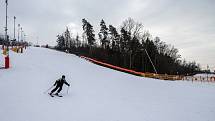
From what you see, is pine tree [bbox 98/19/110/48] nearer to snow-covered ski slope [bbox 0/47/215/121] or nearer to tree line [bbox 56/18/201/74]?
tree line [bbox 56/18/201/74]

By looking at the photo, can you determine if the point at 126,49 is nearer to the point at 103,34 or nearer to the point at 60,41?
the point at 103,34

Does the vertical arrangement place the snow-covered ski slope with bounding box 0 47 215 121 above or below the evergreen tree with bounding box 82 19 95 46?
below

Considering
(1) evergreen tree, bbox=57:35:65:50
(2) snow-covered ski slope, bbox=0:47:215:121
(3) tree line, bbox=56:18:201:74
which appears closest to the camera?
(2) snow-covered ski slope, bbox=0:47:215:121

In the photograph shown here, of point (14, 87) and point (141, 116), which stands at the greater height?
point (14, 87)

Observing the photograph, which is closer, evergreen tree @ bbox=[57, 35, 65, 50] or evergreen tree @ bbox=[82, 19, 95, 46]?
evergreen tree @ bbox=[82, 19, 95, 46]

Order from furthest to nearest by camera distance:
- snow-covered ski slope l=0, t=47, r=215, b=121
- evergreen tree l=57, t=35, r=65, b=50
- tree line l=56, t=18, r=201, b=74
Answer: evergreen tree l=57, t=35, r=65, b=50
tree line l=56, t=18, r=201, b=74
snow-covered ski slope l=0, t=47, r=215, b=121

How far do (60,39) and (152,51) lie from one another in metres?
77.8

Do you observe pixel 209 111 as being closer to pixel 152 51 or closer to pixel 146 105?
pixel 146 105

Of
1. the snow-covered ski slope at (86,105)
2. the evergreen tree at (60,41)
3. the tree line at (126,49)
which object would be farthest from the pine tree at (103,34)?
the snow-covered ski slope at (86,105)

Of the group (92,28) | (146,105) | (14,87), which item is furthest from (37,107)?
(92,28)

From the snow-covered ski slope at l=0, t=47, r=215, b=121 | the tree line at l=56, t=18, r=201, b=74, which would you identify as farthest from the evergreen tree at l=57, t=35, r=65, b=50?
the snow-covered ski slope at l=0, t=47, r=215, b=121

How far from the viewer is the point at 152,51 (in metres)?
97.3

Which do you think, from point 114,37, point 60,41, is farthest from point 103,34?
point 60,41

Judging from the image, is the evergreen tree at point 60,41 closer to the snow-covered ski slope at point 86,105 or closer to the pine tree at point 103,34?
the pine tree at point 103,34
